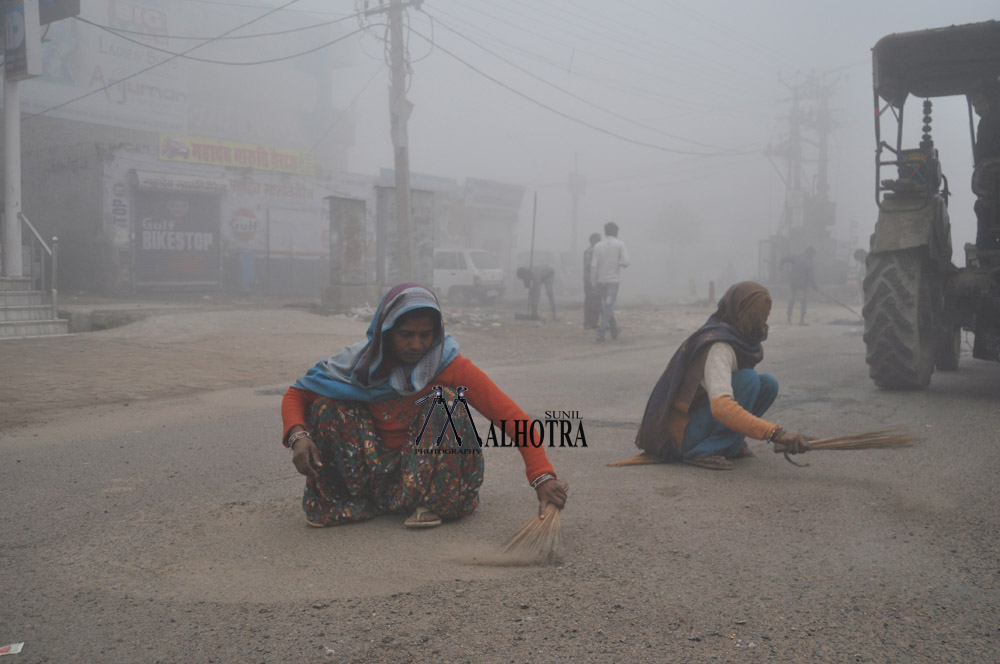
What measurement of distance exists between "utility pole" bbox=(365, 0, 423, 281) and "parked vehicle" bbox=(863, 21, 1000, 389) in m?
10.7

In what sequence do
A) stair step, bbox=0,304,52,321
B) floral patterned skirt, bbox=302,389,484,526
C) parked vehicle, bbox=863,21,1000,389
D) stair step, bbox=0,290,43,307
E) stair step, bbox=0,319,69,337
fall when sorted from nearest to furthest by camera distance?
floral patterned skirt, bbox=302,389,484,526 < parked vehicle, bbox=863,21,1000,389 < stair step, bbox=0,319,69,337 < stair step, bbox=0,304,52,321 < stair step, bbox=0,290,43,307

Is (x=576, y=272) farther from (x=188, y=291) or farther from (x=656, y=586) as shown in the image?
(x=656, y=586)

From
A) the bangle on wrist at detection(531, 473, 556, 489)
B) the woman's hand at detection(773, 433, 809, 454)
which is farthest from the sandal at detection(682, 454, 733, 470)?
the bangle on wrist at detection(531, 473, 556, 489)

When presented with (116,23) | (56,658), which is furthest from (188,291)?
(56,658)

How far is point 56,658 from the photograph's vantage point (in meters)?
2.05

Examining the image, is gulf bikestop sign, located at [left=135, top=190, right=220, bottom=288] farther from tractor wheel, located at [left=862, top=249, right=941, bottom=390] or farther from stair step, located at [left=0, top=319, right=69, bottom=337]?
tractor wheel, located at [left=862, top=249, right=941, bottom=390]

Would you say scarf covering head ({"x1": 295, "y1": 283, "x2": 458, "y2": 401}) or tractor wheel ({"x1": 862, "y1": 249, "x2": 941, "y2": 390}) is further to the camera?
tractor wheel ({"x1": 862, "y1": 249, "x2": 941, "y2": 390})

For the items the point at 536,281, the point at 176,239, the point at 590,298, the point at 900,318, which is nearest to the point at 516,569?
the point at 900,318

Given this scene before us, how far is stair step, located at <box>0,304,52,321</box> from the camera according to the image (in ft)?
34.3

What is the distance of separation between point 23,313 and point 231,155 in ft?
55.1

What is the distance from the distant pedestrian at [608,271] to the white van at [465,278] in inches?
353

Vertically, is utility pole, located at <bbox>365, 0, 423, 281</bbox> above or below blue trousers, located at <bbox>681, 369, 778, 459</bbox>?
above

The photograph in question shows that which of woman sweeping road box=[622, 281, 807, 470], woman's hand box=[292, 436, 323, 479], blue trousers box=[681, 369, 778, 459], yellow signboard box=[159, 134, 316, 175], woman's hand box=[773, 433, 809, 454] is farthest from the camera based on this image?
yellow signboard box=[159, 134, 316, 175]

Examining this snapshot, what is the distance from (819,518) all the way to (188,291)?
21610 mm
